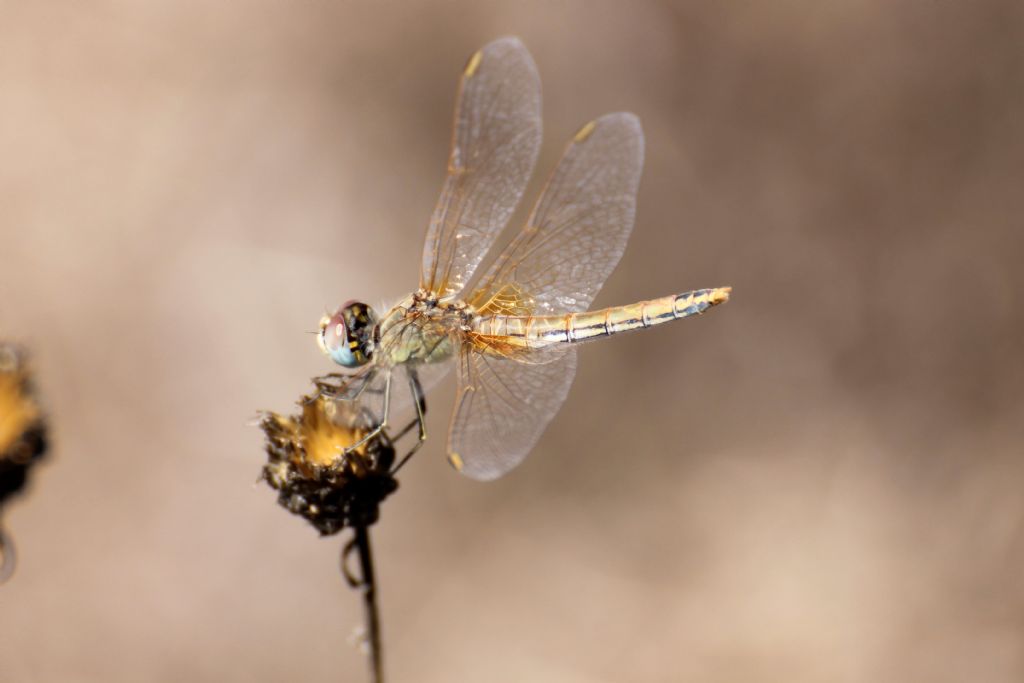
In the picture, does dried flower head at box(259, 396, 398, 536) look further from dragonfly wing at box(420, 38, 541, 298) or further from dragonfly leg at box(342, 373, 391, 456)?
dragonfly wing at box(420, 38, 541, 298)

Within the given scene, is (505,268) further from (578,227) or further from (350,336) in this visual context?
(350,336)

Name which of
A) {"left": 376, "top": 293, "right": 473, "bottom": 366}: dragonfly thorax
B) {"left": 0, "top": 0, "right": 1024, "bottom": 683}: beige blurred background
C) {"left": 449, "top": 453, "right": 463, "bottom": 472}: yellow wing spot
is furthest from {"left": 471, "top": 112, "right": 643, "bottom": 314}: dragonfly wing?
{"left": 0, "top": 0, "right": 1024, "bottom": 683}: beige blurred background

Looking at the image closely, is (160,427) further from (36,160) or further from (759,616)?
(759,616)

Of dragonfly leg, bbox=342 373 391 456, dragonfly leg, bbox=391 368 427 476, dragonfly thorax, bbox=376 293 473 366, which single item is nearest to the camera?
dragonfly leg, bbox=342 373 391 456

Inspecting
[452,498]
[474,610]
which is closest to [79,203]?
[452,498]

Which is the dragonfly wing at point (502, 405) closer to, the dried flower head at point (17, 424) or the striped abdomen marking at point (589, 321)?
the striped abdomen marking at point (589, 321)

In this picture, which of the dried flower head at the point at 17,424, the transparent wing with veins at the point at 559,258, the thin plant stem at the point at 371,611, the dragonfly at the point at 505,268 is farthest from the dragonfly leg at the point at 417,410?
the dried flower head at the point at 17,424

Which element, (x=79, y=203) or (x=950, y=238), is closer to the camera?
(x=950, y=238)
